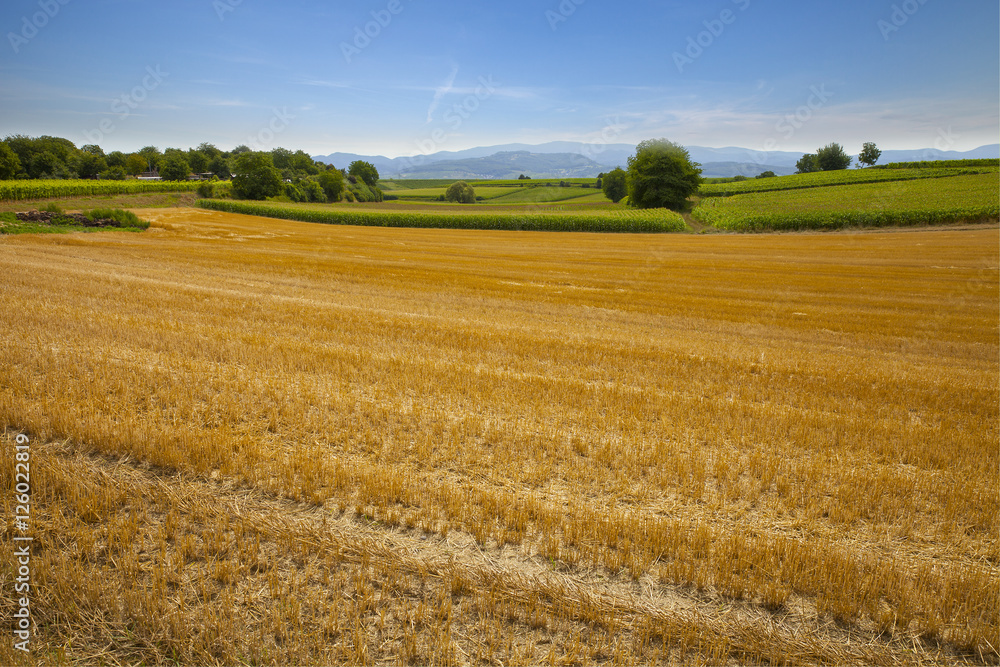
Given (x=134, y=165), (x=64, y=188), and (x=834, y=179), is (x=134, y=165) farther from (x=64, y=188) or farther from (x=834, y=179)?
(x=834, y=179)

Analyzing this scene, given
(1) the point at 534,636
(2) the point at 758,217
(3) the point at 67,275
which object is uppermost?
(2) the point at 758,217

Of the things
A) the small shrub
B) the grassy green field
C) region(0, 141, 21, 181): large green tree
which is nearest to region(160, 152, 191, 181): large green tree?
the small shrub

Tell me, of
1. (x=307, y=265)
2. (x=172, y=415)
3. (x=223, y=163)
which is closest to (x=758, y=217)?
(x=307, y=265)

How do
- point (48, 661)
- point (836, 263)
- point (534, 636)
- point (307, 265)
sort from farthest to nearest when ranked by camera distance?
1. point (836, 263)
2. point (307, 265)
3. point (534, 636)
4. point (48, 661)

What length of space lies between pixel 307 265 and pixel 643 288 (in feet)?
54.3

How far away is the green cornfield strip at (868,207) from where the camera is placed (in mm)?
56469

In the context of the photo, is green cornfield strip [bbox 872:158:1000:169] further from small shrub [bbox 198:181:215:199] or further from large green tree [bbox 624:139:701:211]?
small shrub [bbox 198:181:215:199]

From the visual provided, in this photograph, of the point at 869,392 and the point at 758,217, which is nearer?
the point at 869,392

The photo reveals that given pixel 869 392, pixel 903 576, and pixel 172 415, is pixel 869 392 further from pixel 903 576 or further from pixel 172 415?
pixel 172 415

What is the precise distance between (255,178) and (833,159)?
14218cm

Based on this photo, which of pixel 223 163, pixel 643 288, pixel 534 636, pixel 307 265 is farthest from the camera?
pixel 223 163

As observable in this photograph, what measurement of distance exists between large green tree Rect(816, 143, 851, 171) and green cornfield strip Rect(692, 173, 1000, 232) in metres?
57.6

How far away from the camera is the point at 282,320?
13.0 m

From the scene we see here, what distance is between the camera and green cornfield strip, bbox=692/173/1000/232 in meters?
56.5
